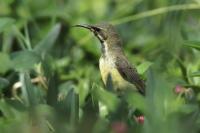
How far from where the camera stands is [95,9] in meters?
6.51

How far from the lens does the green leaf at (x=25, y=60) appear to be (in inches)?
139

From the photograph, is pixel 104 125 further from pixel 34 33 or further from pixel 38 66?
pixel 34 33

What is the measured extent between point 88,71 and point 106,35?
19.6 inches

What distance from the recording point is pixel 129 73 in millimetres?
3676

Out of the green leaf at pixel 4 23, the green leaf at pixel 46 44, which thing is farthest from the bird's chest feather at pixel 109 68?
the green leaf at pixel 4 23

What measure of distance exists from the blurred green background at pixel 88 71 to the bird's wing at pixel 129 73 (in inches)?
3.3

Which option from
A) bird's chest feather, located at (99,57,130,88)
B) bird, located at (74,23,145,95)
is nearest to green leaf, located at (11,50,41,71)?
bird, located at (74,23,145,95)

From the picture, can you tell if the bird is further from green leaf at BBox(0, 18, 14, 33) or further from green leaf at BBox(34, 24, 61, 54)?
green leaf at BBox(0, 18, 14, 33)

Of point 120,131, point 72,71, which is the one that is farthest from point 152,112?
point 72,71

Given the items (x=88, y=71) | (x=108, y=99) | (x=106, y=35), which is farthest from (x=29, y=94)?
(x=88, y=71)

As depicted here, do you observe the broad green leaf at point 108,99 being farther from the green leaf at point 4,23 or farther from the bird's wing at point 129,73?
the green leaf at point 4,23

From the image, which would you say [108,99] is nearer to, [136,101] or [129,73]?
[136,101]

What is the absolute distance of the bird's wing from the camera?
3.42 metres

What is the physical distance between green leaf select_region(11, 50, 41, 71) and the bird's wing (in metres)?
0.43
